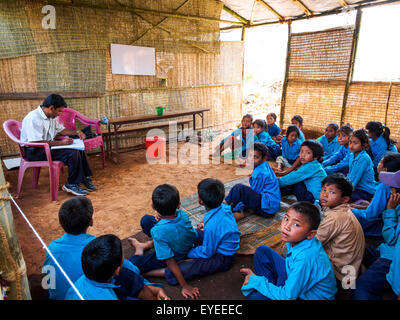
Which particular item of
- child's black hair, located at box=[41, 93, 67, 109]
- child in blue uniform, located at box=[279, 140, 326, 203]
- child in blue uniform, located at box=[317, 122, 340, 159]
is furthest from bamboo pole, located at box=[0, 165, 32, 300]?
child in blue uniform, located at box=[317, 122, 340, 159]

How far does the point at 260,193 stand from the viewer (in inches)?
110

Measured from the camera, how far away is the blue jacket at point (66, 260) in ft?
4.81

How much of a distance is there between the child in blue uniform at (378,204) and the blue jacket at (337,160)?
137 centimetres

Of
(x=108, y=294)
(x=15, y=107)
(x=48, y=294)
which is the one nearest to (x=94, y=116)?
(x=15, y=107)

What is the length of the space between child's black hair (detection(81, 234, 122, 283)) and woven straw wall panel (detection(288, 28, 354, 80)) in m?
6.06

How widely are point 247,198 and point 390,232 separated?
48.9 inches

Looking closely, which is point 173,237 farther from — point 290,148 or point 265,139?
point 265,139

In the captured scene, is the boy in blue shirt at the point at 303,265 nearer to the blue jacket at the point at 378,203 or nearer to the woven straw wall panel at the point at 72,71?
the blue jacket at the point at 378,203

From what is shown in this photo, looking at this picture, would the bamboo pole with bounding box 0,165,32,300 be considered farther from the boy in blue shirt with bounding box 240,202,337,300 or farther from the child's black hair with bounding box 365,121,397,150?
the child's black hair with bounding box 365,121,397,150

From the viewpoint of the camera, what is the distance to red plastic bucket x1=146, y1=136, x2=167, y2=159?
506 cm

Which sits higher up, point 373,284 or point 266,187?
point 266,187

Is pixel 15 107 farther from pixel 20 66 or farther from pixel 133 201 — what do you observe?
pixel 133 201

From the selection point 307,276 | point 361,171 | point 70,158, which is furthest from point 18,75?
point 361,171
